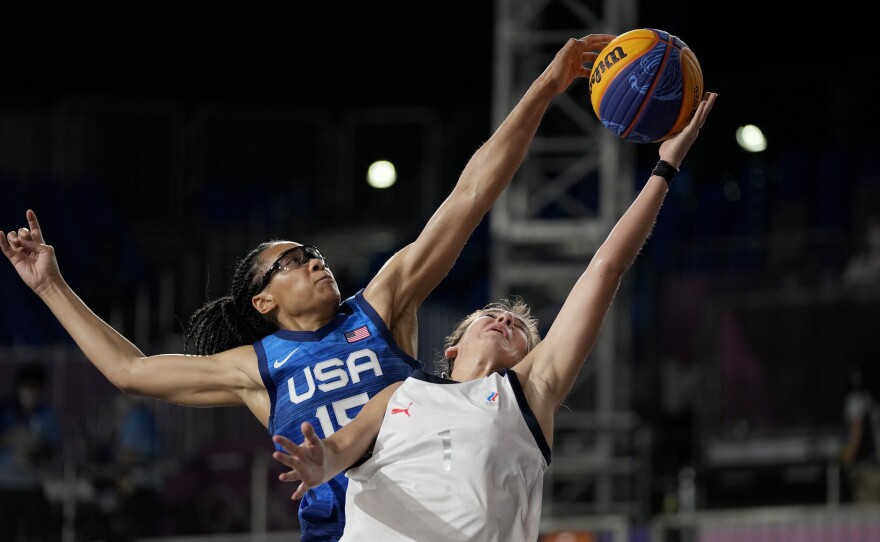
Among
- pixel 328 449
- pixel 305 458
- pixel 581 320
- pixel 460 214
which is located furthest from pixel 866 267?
pixel 305 458

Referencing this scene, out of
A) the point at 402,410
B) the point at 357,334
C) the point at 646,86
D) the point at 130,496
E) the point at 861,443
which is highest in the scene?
the point at 646,86

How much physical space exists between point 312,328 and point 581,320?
1098 mm

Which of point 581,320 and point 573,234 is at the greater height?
point 573,234

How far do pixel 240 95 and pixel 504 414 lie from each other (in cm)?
1684

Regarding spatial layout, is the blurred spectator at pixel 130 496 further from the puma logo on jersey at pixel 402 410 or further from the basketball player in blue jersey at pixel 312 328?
the puma logo on jersey at pixel 402 410

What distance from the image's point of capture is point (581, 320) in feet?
12.8

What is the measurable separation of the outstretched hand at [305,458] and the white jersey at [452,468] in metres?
0.29

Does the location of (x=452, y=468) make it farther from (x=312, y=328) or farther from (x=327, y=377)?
(x=312, y=328)

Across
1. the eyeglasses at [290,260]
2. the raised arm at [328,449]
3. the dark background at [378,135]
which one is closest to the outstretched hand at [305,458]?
the raised arm at [328,449]

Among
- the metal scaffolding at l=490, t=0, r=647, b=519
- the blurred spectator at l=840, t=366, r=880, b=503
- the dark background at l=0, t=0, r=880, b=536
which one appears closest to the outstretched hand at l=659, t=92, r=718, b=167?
the metal scaffolding at l=490, t=0, r=647, b=519

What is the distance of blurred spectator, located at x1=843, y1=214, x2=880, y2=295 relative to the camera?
11156 millimetres

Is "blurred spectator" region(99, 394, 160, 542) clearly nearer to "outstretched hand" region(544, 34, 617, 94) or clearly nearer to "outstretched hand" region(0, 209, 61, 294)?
"outstretched hand" region(0, 209, 61, 294)

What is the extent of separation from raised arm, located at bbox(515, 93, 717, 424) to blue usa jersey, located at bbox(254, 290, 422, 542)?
0.70 metres

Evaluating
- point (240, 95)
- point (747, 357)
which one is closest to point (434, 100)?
point (240, 95)
